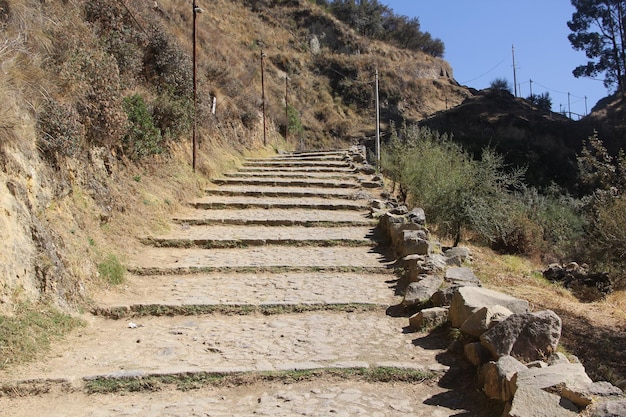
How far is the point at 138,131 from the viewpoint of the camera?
10.8m

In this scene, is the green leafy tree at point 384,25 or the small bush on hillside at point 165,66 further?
the green leafy tree at point 384,25

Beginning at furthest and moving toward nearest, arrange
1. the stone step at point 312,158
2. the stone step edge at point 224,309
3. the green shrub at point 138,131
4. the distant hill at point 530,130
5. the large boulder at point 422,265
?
the distant hill at point 530,130 → the stone step at point 312,158 → the green shrub at point 138,131 → the large boulder at point 422,265 → the stone step edge at point 224,309

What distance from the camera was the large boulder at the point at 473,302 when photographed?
540 cm

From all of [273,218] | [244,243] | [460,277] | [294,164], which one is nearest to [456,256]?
[460,277]

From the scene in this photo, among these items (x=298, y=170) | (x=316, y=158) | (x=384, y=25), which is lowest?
(x=298, y=170)

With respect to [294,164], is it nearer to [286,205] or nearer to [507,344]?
[286,205]

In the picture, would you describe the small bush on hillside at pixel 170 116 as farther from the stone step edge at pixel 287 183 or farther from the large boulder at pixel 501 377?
the large boulder at pixel 501 377

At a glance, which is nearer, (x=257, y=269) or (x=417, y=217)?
(x=257, y=269)

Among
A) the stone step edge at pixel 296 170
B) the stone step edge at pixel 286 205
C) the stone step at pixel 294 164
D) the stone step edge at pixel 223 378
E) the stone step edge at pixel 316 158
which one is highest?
the stone step edge at pixel 316 158

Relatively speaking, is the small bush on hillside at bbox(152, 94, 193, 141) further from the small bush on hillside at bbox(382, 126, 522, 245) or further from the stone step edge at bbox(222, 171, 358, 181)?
the small bush on hillside at bbox(382, 126, 522, 245)

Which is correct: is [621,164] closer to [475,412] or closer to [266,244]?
[266,244]

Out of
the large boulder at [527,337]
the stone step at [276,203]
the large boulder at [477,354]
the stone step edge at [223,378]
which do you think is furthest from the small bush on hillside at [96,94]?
the large boulder at [527,337]

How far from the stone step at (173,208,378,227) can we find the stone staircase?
0.37m

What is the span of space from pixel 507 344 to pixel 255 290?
387 centimetres
